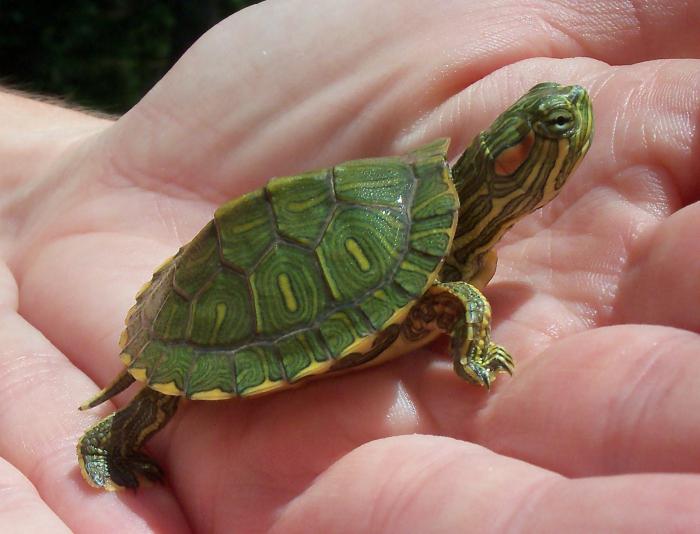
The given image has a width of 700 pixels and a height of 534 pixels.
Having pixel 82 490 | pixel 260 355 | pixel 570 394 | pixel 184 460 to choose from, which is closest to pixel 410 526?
pixel 570 394

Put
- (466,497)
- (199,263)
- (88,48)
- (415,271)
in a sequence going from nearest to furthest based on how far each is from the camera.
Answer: (466,497) → (415,271) → (199,263) → (88,48)

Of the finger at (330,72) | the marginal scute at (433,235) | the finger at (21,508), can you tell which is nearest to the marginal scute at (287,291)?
the marginal scute at (433,235)

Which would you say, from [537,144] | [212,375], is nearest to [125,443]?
[212,375]

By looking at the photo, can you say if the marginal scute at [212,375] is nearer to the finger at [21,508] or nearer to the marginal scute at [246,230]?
the marginal scute at [246,230]

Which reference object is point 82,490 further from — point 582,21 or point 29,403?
point 582,21

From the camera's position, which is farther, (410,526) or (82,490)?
(82,490)

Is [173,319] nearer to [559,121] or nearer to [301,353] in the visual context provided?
[301,353]

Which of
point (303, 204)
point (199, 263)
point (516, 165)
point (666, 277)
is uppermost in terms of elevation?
point (516, 165)
